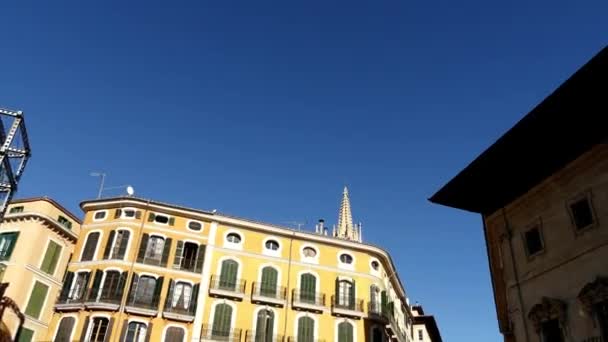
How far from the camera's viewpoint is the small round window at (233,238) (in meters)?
38.9

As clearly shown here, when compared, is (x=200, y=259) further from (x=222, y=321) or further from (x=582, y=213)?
(x=582, y=213)

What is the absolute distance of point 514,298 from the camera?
62.8 ft

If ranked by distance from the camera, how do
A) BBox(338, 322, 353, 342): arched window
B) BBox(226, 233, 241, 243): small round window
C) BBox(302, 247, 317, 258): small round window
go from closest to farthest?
BBox(338, 322, 353, 342): arched window
BBox(226, 233, 241, 243): small round window
BBox(302, 247, 317, 258): small round window

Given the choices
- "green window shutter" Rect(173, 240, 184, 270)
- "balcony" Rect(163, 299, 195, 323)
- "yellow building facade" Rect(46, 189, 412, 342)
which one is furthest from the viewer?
"green window shutter" Rect(173, 240, 184, 270)

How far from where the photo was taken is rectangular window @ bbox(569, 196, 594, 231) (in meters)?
16.8

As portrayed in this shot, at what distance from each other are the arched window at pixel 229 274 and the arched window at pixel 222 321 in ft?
4.62

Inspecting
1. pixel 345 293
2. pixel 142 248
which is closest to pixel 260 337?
pixel 345 293

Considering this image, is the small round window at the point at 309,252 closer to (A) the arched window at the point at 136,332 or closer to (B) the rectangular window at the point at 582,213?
(A) the arched window at the point at 136,332

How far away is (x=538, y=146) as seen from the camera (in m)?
18.8

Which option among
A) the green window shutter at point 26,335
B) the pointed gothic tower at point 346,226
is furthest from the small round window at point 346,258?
the pointed gothic tower at point 346,226

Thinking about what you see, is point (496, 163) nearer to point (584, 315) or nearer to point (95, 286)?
point (584, 315)

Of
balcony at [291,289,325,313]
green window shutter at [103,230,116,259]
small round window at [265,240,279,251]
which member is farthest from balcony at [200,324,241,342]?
green window shutter at [103,230,116,259]

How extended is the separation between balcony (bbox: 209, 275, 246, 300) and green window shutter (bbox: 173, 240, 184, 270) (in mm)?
2620

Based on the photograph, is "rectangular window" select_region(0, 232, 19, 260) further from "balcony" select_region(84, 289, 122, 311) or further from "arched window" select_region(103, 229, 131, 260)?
"balcony" select_region(84, 289, 122, 311)
